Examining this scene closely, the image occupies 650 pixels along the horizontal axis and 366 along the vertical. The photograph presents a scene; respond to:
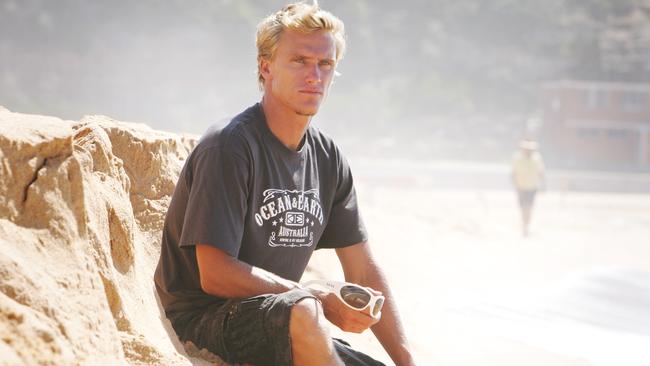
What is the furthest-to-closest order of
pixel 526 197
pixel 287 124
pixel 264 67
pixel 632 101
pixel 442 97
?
pixel 442 97
pixel 632 101
pixel 526 197
pixel 264 67
pixel 287 124

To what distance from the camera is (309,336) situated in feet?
7.65

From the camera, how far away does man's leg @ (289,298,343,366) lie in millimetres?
2324

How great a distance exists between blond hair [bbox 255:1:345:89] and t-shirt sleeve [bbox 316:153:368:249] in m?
0.43

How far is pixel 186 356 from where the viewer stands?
2646mm

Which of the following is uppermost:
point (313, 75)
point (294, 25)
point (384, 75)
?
point (294, 25)

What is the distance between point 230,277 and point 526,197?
1184cm

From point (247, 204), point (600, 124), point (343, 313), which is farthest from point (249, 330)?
point (600, 124)

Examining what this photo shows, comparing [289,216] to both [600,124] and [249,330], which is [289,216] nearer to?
[249,330]

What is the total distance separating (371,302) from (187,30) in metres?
46.1

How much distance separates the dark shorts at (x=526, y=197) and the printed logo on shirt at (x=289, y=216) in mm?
11329

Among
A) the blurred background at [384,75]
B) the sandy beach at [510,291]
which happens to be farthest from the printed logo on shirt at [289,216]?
the blurred background at [384,75]

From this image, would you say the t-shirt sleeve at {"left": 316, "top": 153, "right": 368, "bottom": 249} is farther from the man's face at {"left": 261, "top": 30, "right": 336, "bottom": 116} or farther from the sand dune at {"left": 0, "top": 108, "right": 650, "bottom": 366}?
the sand dune at {"left": 0, "top": 108, "right": 650, "bottom": 366}

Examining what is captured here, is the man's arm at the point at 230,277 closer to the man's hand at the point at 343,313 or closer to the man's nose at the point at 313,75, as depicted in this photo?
the man's hand at the point at 343,313

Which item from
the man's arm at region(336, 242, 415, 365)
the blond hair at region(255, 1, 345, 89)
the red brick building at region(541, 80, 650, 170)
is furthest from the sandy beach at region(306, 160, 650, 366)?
the red brick building at region(541, 80, 650, 170)
